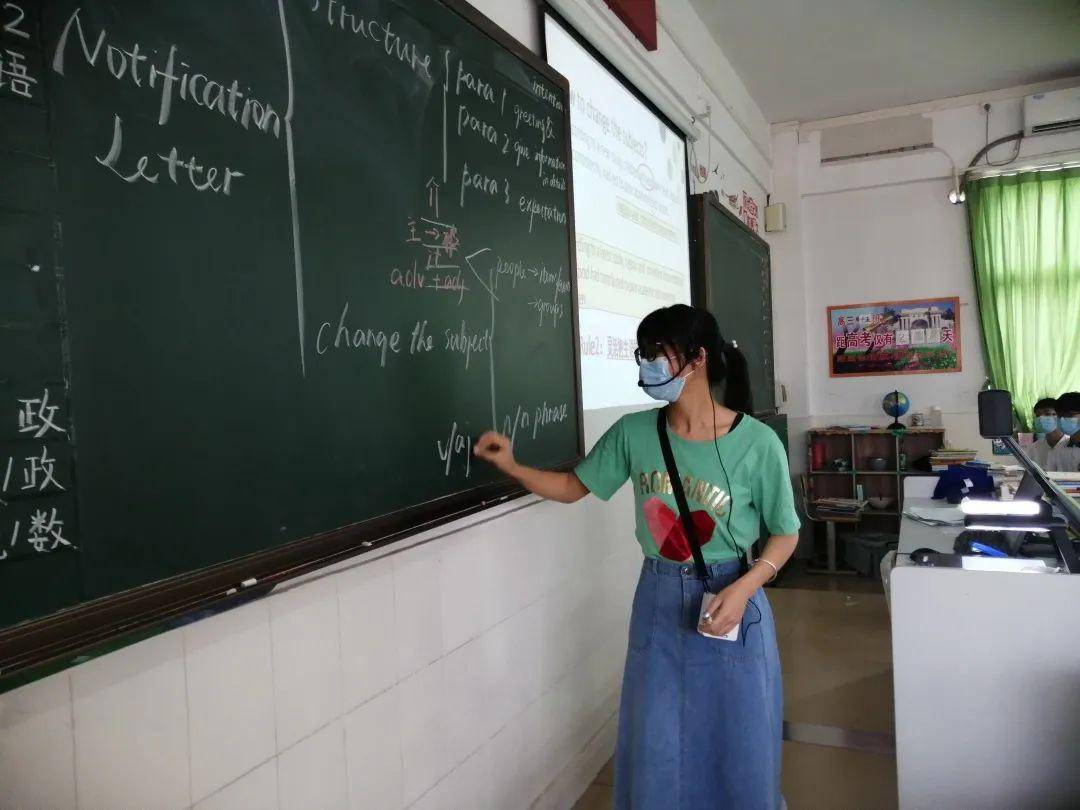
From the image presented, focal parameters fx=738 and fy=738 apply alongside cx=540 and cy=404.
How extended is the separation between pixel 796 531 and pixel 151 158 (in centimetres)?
147

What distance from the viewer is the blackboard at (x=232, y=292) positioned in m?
0.86

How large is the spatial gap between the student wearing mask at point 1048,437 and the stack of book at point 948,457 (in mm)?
821

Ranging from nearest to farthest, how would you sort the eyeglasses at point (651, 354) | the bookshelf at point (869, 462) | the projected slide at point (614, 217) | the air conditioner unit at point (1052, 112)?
the eyeglasses at point (651, 354)
the projected slide at point (614, 217)
the air conditioner unit at point (1052, 112)
the bookshelf at point (869, 462)

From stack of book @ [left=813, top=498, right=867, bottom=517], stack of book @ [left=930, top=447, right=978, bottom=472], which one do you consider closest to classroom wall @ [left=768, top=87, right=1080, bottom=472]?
stack of book @ [left=930, top=447, right=978, bottom=472]

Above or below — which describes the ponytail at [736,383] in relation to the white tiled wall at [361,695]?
above

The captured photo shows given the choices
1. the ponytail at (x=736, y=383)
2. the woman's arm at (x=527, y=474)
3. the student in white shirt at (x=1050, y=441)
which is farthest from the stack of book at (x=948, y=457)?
the woman's arm at (x=527, y=474)

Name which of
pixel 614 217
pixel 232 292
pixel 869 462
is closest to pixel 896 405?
pixel 869 462

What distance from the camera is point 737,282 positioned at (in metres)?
4.36

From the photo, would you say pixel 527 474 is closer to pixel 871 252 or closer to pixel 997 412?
pixel 997 412

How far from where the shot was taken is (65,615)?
2.85 ft

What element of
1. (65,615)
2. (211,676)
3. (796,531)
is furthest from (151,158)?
(796,531)

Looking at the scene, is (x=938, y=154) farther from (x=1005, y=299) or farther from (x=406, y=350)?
(x=406, y=350)

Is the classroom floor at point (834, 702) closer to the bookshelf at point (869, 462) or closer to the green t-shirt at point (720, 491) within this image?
the bookshelf at point (869, 462)

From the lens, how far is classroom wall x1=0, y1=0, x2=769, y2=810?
38.9 inches
